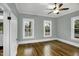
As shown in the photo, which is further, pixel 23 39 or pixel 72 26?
pixel 23 39

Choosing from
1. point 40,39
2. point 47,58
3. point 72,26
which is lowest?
point 40,39

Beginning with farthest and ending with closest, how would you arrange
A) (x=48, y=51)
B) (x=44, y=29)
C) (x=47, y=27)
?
(x=47, y=27) < (x=44, y=29) < (x=48, y=51)

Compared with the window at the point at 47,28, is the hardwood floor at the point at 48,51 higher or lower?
lower

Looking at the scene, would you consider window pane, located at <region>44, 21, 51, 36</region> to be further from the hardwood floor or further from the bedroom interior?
the hardwood floor

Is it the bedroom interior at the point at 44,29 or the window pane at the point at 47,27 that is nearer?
the bedroom interior at the point at 44,29

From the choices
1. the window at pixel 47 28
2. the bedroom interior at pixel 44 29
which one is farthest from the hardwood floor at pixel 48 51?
the window at pixel 47 28

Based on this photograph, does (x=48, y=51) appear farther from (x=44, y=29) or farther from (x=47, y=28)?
(x=47, y=28)

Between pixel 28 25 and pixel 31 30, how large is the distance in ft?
1.03

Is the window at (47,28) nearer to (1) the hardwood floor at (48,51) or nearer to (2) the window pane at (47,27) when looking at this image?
(2) the window pane at (47,27)

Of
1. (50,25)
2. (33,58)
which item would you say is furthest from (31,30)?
(33,58)

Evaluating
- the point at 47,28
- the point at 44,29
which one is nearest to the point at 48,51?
the point at 44,29

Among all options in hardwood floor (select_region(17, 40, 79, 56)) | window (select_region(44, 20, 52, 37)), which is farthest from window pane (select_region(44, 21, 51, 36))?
hardwood floor (select_region(17, 40, 79, 56))

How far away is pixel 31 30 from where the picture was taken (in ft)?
15.0

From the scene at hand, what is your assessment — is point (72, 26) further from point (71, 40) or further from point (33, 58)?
point (33, 58)
